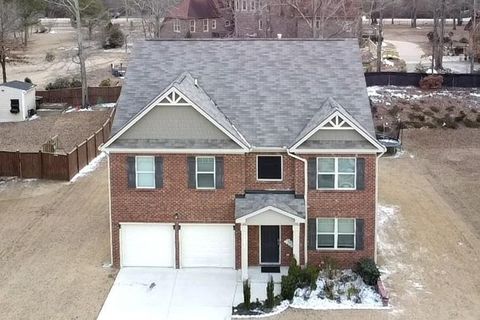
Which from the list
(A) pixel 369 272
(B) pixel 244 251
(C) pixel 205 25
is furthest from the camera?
(C) pixel 205 25

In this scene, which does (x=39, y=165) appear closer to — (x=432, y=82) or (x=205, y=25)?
(x=432, y=82)

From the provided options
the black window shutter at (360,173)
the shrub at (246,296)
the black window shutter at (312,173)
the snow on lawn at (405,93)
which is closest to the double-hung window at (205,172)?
the black window shutter at (312,173)

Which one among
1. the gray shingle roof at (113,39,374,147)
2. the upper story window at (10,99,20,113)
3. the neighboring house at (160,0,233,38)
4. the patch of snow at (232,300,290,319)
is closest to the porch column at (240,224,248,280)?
the patch of snow at (232,300,290,319)

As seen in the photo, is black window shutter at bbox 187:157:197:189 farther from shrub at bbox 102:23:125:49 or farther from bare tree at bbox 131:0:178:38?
shrub at bbox 102:23:125:49

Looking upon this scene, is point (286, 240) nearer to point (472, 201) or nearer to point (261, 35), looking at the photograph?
point (472, 201)

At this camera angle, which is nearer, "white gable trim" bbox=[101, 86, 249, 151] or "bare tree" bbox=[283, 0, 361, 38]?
"white gable trim" bbox=[101, 86, 249, 151]

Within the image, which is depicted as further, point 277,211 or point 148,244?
point 148,244

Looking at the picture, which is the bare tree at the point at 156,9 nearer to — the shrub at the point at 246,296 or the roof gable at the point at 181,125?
the roof gable at the point at 181,125

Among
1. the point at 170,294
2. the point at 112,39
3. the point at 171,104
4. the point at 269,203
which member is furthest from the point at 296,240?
the point at 112,39
